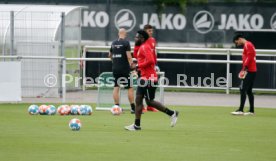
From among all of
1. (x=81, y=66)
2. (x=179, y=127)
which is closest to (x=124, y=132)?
(x=179, y=127)

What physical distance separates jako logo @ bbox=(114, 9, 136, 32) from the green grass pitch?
1453cm

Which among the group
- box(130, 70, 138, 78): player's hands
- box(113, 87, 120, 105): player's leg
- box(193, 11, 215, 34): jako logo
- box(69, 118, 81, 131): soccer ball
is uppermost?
box(193, 11, 215, 34): jako logo

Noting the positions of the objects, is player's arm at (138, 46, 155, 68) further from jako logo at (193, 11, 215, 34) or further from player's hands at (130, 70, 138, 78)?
jako logo at (193, 11, 215, 34)

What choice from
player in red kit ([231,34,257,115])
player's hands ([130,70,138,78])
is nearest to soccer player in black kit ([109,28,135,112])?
player's hands ([130,70,138,78])

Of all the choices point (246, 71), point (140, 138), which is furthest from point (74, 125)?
point (246, 71)

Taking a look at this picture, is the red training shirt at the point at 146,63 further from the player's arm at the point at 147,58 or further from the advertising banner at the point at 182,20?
the advertising banner at the point at 182,20

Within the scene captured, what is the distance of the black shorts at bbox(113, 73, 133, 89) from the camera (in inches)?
795

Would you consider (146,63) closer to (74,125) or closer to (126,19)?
(74,125)

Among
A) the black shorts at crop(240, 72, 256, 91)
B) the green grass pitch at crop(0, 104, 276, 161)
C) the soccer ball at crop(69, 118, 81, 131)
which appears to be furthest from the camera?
the black shorts at crop(240, 72, 256, 91)

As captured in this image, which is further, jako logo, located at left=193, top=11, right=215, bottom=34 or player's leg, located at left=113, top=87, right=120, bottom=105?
jako logo, located at left=193, top=11, right=215, bottom=34

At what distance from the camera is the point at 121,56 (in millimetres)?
20281

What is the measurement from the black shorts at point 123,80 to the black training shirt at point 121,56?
10 centimetres

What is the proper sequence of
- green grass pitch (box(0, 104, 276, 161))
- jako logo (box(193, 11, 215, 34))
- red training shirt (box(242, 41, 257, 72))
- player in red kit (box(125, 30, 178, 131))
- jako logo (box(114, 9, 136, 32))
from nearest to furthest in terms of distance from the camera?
green grass pitch (box(0, 104, 276, 161))
player in red kit (box(125, 30, 178, 131))
red training shirt (box(242, 41, 257, 72))
jako logo (box(193, 11, 215, 34))
jako logo (box(114, 9, 136, 32))

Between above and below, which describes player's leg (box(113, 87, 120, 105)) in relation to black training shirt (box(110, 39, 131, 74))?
below
